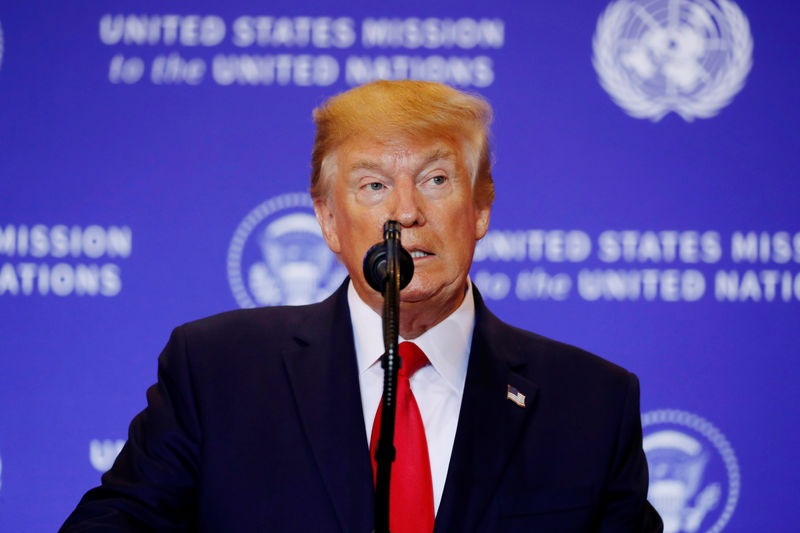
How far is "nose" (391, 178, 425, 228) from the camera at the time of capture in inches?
66.2

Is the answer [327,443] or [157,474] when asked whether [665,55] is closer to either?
[327,443]

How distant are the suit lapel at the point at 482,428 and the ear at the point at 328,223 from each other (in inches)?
13.5

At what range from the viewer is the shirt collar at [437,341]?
1739 mm

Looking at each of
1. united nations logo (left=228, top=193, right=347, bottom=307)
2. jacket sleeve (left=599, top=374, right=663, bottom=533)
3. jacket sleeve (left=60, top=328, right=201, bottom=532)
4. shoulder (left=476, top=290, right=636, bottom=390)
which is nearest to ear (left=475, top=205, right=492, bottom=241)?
shoulder (left=476, top=290, right=636, bottom=390)

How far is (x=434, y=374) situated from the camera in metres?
1.75

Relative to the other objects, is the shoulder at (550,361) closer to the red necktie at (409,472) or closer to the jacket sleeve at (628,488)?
the jacket sleeve at (628,488)

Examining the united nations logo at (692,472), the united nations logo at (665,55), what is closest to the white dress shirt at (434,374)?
the united nations logo at (692,472)

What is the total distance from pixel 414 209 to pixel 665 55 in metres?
1.40

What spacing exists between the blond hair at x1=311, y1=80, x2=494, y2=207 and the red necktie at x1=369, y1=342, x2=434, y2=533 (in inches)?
18.9

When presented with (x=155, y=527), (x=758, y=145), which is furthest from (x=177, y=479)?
(x=758, y=145)

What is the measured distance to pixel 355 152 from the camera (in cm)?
177

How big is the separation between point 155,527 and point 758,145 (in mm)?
2118

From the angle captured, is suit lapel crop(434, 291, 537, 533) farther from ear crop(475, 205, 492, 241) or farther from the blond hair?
the blond hair

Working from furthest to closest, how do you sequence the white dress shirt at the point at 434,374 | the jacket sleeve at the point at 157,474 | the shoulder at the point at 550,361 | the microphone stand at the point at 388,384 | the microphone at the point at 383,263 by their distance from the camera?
the shoulder at the point at 550,361, the white dress shirt at the point at 434,374, the jacket sleeve at the point at 157,474, the microphone at the point at 383,263, the microphone stand at the point at 388,384
